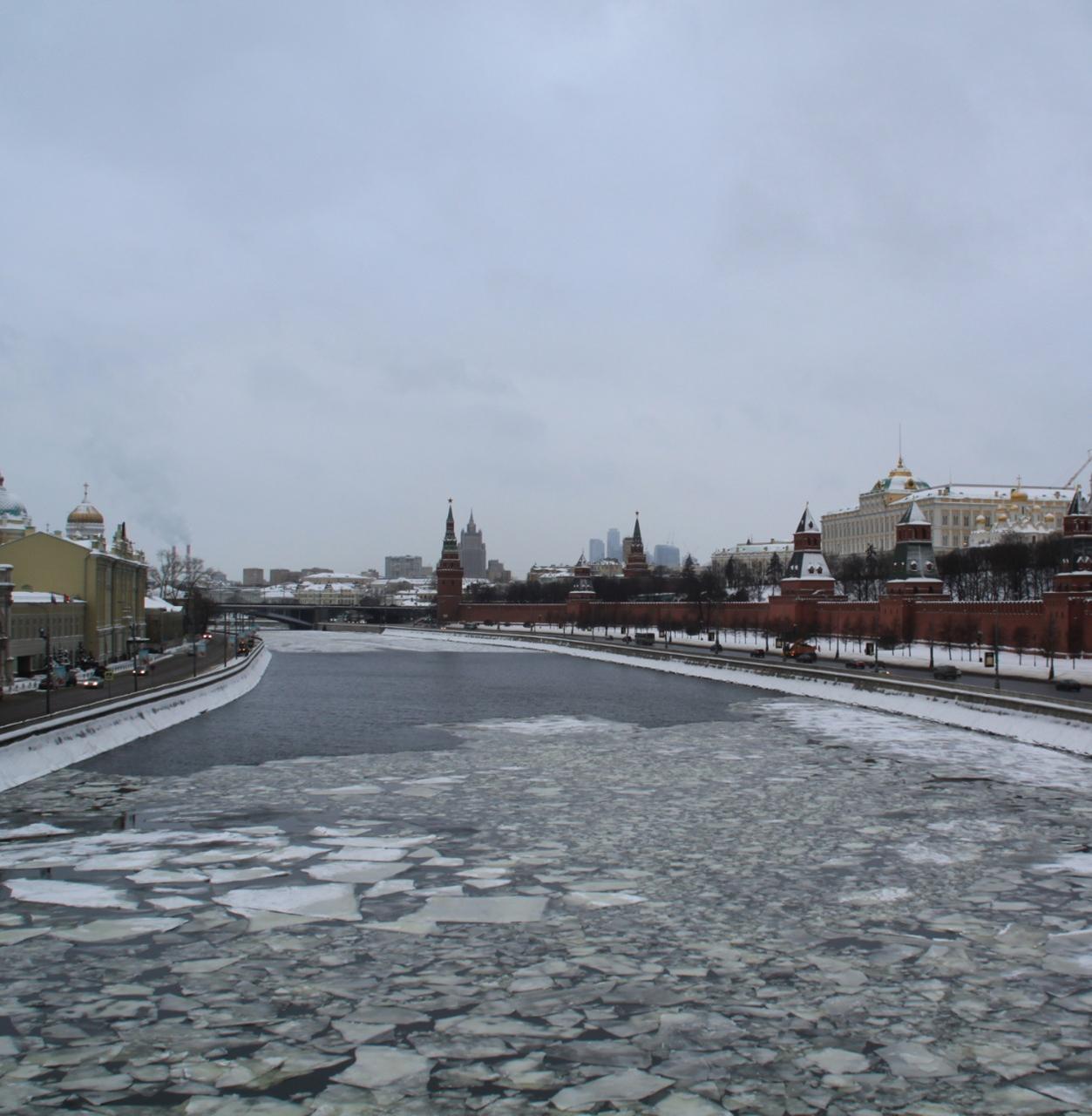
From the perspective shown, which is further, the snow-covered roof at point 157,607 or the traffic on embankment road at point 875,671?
the snow-covered roof at point 157,607

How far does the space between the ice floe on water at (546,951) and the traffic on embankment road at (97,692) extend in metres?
8.13

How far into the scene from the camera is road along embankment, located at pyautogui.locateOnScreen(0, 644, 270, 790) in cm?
1833

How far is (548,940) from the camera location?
29.2 ft

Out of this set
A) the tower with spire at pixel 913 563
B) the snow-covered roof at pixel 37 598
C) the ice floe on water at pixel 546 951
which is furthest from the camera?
the tower with spire at pixel 913 563

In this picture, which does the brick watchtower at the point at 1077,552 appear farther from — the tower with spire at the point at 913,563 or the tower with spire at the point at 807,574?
the tower with spire at the point at 807,574

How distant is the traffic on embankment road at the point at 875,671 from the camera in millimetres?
28203

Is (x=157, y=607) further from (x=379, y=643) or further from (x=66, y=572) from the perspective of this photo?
(x=379, y=643)

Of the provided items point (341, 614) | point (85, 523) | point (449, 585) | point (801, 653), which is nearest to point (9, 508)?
point (85, 523)

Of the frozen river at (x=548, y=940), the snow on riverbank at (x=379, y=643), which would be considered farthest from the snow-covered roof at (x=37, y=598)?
the snow on riverbank at (x=379, y=643)

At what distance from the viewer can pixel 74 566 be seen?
41000mm

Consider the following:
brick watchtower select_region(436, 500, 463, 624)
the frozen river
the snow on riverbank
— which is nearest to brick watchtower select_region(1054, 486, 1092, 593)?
Answer: the frozen river

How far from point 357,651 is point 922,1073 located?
6793cm

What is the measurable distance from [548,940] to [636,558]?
368 feet

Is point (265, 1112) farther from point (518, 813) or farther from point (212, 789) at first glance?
point (212, 789)
